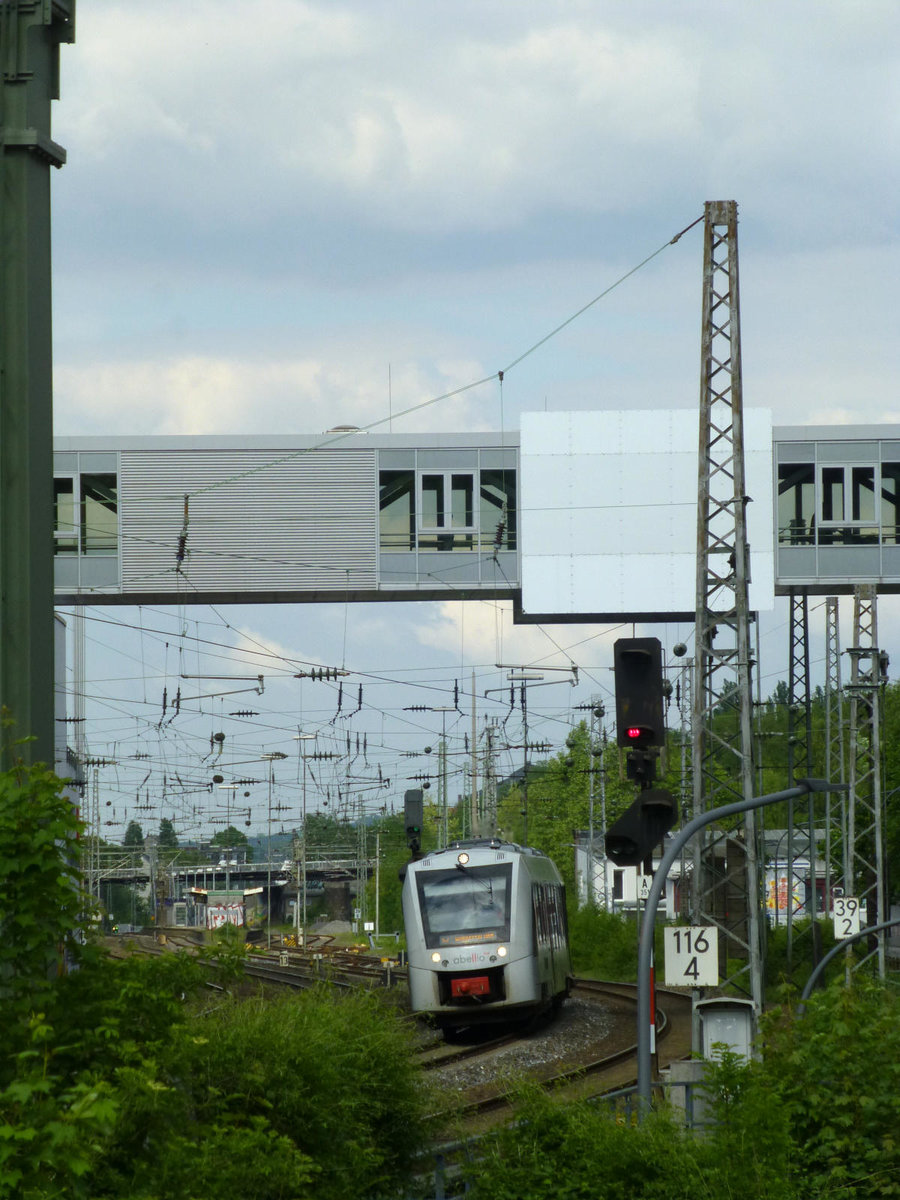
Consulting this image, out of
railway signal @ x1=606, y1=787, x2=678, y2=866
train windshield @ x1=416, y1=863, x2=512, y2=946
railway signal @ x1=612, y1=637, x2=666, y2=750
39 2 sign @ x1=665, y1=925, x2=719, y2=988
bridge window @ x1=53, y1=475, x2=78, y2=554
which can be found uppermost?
bridge window @ x1=53, y1=475, x2=78, y2=554

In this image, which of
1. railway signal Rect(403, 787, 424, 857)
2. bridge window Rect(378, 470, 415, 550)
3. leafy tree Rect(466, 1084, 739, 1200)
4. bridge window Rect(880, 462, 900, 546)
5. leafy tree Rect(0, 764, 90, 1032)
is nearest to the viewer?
leafy tree Rect(0, 764, 90, 1032)

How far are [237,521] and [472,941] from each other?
14466mm

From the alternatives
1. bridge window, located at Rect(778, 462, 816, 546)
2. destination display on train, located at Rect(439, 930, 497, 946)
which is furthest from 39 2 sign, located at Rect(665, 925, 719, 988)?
bridge window, located at Rect(778, 462, 816, 546)

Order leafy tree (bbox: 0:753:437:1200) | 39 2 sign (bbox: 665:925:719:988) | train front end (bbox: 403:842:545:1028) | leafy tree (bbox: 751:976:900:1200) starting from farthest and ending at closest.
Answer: train front end (bbox: 403:842:545:1028) < 39 2 sign (bbox: 665:925:719:988) < leafy tree (bbox: 751:976:900:1200) < leafy tree (bbox: 0:753:437:1200)

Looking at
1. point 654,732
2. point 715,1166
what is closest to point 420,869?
point 654,732

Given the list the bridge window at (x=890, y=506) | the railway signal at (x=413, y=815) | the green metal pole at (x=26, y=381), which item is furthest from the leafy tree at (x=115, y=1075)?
the bridge window at (x=890, y=506)

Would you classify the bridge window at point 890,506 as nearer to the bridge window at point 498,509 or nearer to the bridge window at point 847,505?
the bridge window at point 847,505

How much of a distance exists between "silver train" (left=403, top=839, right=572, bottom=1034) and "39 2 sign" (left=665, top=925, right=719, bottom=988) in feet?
32.7

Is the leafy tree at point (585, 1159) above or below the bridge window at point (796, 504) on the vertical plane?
below

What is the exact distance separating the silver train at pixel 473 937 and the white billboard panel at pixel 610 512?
35.4ft

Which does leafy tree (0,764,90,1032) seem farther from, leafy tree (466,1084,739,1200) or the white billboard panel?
the white billboard panel

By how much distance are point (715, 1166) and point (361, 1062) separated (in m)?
3.36

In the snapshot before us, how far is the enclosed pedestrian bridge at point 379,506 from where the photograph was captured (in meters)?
35.9

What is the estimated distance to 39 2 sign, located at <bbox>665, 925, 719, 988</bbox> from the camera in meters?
15.1
